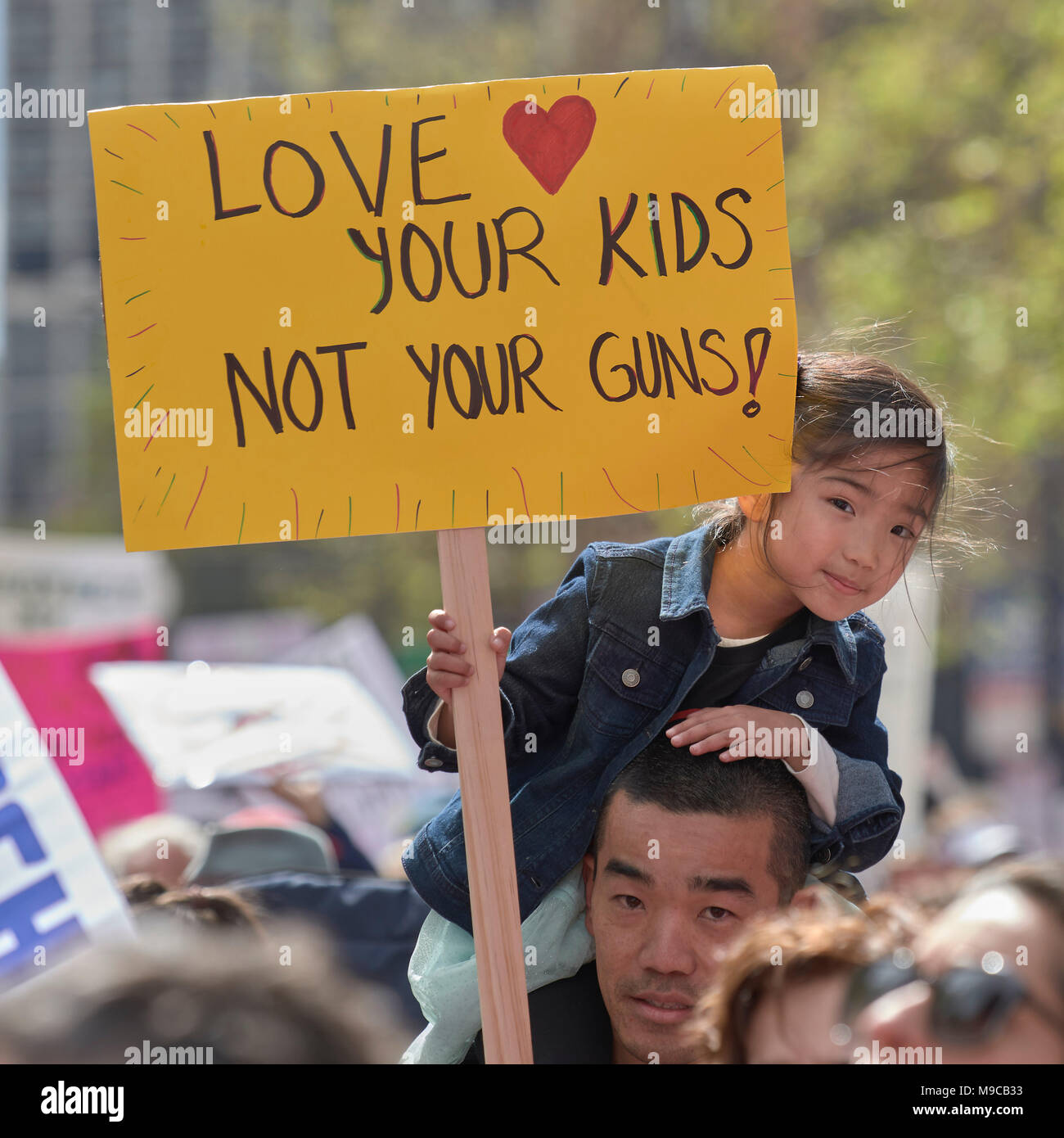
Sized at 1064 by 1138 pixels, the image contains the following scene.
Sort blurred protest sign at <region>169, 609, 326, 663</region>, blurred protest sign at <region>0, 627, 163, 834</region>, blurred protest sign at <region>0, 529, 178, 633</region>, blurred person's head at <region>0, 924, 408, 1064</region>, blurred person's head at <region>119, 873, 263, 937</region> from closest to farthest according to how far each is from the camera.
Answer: blurred person's head at <region>0, 924, 408, 1064</region>, blurred person's head at <region>119, 873, 263, 937</region>, blurred protest sign at <region>0, 627, 163, 834</region>, blurred protest sign at <region>0, 529, 178, 633</region>, blurred protest sign at <region>169, 609, 326, 663</region>

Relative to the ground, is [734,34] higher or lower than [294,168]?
higher

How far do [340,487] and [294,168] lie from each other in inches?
17.3

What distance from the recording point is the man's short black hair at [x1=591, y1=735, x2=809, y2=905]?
6.71ft

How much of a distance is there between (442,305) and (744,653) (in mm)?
680

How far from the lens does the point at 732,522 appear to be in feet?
7.20

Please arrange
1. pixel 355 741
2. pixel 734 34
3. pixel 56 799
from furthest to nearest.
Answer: pixel 734 34 → pixel 355 741 → pixel 56 799

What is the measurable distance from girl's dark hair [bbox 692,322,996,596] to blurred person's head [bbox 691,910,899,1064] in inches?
26.6

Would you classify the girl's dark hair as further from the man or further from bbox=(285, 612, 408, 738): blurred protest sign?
bbox=(285, 612, 408, 738): blurred protest sign

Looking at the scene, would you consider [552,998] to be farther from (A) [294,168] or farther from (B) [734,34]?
(B) [734,34]

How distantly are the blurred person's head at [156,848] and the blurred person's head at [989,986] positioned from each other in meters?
2.81

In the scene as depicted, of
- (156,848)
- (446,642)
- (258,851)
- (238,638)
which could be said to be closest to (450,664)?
(446,642)

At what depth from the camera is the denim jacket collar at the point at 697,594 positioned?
81.7 inches

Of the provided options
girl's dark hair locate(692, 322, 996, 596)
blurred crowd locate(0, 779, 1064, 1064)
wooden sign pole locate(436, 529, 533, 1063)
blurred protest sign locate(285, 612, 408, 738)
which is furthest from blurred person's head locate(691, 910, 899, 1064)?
blurred protest sign locate(285, 612, 408, 738)
